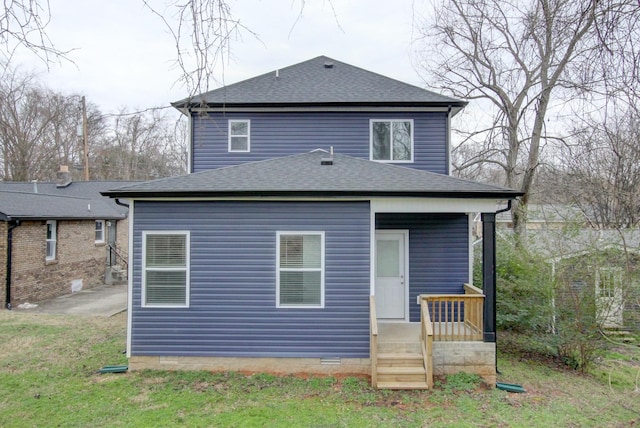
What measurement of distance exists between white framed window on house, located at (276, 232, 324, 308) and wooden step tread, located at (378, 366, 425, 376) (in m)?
1.53

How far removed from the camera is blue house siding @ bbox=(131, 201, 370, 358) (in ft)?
22.9

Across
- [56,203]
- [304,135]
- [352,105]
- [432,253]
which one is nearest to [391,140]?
[352,105]

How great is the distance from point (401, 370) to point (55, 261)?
46.0ft

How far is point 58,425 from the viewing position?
507 centimetres

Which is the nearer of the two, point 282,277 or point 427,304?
point 282,277

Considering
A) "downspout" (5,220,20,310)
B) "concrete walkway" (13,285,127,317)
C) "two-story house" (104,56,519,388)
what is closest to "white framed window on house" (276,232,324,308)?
"two-story house" (104,56,519,388)

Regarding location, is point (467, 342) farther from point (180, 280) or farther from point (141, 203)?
point (141, 203)

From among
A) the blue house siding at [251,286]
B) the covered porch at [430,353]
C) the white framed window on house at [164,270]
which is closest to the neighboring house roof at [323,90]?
the blue house siding at [251,286]

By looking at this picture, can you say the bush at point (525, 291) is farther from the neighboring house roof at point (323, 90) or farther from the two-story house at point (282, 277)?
the neighboring house roof at point (323, 90)

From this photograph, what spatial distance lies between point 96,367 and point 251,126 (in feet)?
20.8

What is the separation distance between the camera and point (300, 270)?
7078 mm

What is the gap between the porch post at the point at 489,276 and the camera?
6840mm

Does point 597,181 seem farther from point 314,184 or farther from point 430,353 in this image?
point 314,184

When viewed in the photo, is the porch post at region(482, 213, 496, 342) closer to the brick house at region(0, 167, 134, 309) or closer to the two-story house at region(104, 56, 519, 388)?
the two-story house at region(104, 56, 519, 388)
